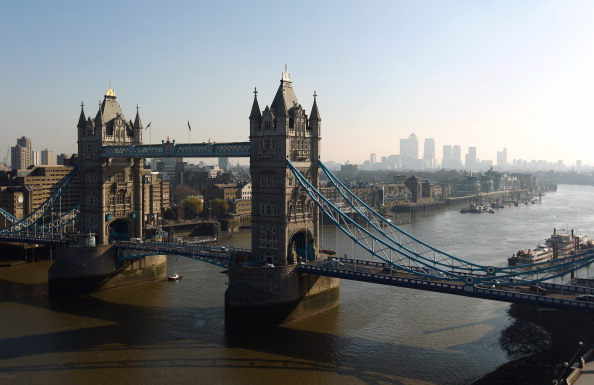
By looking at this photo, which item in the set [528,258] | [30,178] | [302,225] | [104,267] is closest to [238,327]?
[302,225]

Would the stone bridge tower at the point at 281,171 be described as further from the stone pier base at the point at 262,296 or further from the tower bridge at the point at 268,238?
the stone pier base at the point at 262,296

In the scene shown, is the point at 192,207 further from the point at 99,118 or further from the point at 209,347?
the point at 209,347

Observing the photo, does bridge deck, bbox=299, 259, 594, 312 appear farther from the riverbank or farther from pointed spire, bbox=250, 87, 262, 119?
pointed spire, bbox=250, 87, 262, 119

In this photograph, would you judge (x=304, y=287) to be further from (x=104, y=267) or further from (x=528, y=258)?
(x=528, y=258)

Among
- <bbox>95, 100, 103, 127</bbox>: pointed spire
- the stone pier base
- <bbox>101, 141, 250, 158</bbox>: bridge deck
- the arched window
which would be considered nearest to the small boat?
the stone pier base

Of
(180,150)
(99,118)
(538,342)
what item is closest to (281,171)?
A: (180,150)

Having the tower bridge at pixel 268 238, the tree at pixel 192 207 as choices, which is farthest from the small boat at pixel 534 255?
the tree at pixel 192 207
